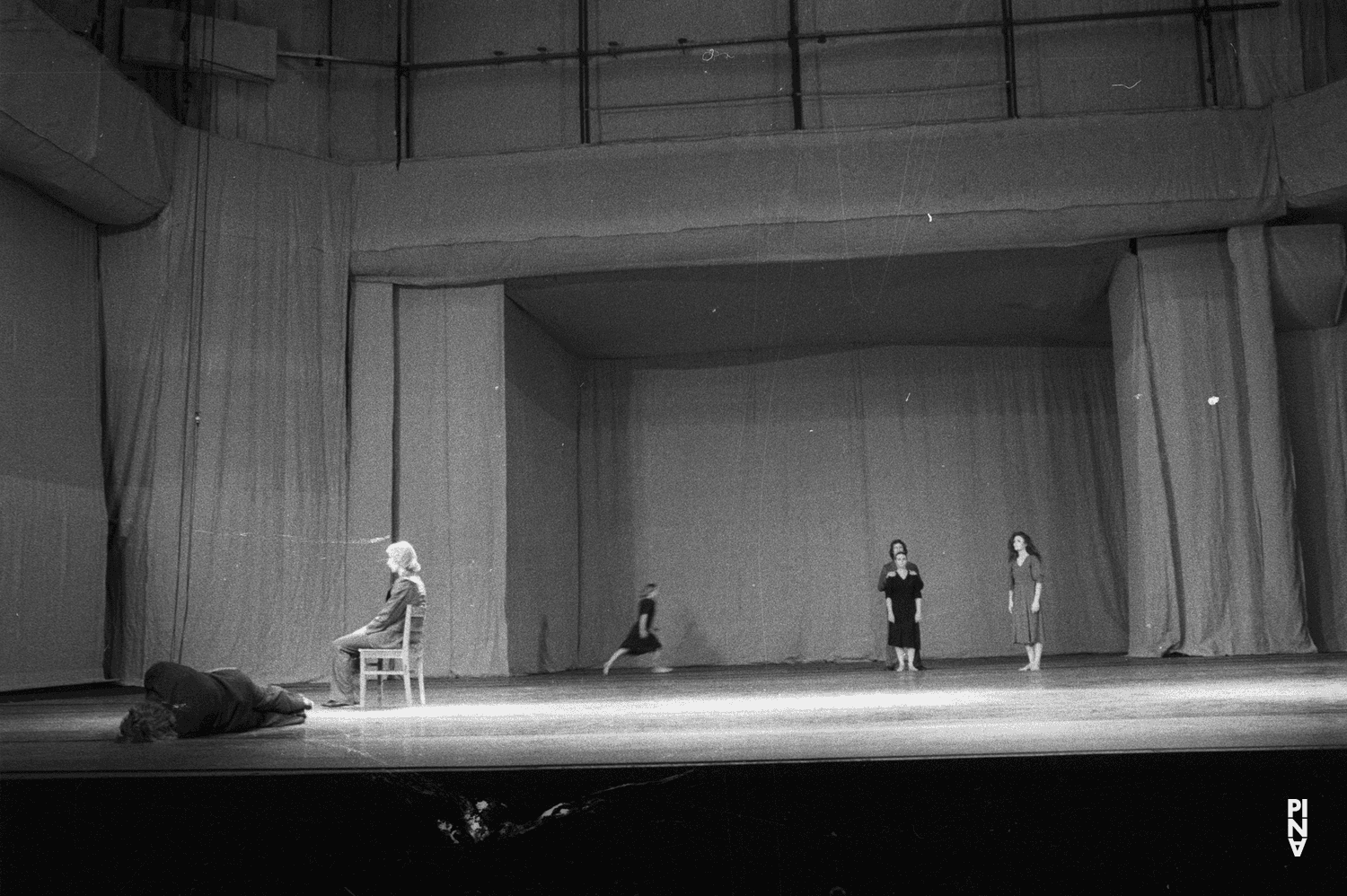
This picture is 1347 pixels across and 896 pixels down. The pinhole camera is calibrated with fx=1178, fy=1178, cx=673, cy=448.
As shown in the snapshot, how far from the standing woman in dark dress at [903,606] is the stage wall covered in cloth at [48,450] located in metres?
6.32

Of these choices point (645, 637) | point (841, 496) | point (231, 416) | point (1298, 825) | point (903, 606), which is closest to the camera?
point (1298, 825)

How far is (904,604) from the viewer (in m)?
10.2

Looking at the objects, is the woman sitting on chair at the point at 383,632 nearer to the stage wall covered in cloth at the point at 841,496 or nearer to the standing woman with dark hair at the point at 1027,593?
the standing woman with dark hair at the point at 1027,593

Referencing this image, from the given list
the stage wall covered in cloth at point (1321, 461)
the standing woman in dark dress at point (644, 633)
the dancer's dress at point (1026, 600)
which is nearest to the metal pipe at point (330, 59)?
the standing woman in dark dress at point (644, 633)

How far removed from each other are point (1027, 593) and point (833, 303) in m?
3.58

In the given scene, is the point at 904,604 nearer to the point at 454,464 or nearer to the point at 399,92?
the point at 454,464

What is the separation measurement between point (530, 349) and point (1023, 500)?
5.83 m

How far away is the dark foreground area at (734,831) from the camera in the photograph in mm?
2217

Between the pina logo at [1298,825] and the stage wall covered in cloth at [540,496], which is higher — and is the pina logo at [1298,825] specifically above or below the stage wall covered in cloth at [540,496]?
below

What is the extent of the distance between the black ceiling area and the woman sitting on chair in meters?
4.33

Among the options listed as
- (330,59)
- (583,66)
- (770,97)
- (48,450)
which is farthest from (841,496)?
(48,450)

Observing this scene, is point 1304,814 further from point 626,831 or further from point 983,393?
point 983,393

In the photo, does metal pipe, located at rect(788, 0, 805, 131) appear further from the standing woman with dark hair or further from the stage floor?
the stage floor

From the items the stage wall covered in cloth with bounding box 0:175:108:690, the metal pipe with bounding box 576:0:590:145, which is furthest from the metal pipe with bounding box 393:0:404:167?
the stage wall covered in cloth with bounding box 0:175:108:690
